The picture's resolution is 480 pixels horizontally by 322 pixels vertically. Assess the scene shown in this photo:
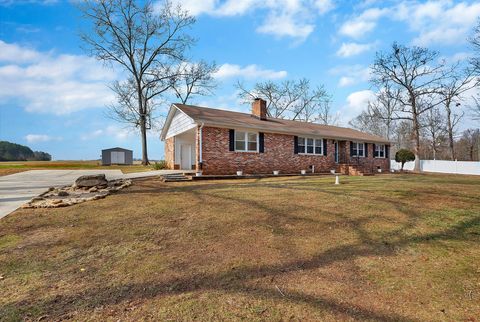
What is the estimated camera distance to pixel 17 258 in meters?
4.05

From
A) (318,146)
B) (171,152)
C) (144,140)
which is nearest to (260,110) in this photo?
(318,146)

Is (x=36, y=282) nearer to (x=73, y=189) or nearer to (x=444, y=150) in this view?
(x=73, y=189)

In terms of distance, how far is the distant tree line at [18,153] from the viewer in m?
54.5

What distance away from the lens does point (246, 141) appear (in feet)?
52.5

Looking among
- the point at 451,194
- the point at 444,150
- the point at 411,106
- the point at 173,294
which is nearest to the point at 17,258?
the point at 173,294

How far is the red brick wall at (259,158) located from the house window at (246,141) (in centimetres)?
30

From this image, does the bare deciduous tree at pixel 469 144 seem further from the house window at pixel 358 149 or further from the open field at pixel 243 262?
the open field at pixel 243 262

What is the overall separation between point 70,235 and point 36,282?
5.70ft

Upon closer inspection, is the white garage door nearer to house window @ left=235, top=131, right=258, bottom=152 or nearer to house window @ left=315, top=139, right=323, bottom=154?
house window @ left=235, top=131, right=258, bottom=152

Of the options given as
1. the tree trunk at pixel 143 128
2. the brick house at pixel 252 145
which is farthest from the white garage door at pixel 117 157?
the brick house at pixel 252 145

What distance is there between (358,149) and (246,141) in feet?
38.3

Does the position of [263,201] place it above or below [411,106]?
below

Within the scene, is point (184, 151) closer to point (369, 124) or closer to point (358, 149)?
point (358, 149)

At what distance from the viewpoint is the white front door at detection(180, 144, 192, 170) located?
20.0m
